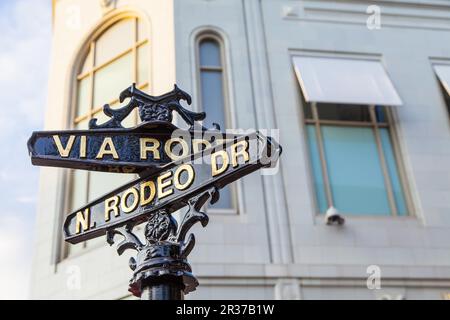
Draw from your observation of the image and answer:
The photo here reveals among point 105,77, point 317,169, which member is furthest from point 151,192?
point 105,77

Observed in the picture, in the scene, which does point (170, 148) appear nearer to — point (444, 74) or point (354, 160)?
point (354, 160)

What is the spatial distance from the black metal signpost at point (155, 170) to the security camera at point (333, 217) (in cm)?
789

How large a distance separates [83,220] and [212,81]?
9.47 m

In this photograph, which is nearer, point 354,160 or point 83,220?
point 83,220

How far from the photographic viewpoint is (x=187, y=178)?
3779 mm

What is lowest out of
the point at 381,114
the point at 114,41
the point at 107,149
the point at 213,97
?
the point at 107,149

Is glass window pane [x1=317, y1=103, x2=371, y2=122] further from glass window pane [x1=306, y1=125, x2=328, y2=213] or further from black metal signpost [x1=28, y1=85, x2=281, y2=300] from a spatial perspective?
black metal signpost [x1=28, y1=85, x2=281, y2=300]

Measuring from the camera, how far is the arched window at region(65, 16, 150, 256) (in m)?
13.8

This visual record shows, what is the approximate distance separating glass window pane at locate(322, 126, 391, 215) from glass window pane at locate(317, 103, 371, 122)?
10.6 inches

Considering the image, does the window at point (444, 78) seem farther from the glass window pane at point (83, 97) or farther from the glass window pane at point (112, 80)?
the glass window pane at point (83, 97)

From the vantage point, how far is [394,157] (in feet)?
43.3

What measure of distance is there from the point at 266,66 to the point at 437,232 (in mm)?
5187

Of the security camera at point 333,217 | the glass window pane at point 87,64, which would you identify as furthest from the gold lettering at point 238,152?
the glass window pane at point 87,64
